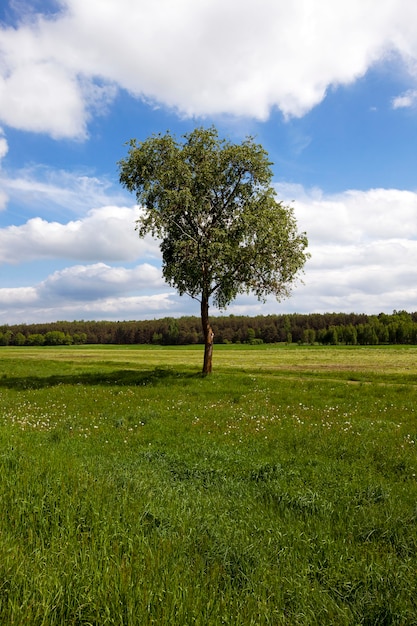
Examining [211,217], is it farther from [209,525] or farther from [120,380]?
[209,525]

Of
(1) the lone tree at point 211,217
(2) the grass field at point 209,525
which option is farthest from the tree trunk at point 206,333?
(2) the grass field at point 209,525

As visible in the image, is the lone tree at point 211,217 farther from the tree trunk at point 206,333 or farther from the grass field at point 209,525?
the grass field at point 209,525

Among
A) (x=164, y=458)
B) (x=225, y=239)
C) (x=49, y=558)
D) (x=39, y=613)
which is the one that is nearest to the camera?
(x=39, y=613)

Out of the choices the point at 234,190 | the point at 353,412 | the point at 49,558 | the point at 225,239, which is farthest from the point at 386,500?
the point at 234,190

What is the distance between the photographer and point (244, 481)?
31.4 feet

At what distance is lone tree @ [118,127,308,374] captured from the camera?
99.0 ft

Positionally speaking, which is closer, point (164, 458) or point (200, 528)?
point (200, 528)

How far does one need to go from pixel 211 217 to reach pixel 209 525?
27.7 m

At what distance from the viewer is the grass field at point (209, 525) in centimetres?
460

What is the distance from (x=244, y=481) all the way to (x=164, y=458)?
277 cm

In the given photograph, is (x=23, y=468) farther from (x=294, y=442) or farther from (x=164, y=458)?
(x=294, y=442)

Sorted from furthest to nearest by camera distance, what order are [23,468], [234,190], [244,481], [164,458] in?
[234,190], [164,458], [244,481], [23,468]

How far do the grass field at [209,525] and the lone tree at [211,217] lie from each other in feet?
57.3

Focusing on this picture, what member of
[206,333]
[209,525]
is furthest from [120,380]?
[209,525]
